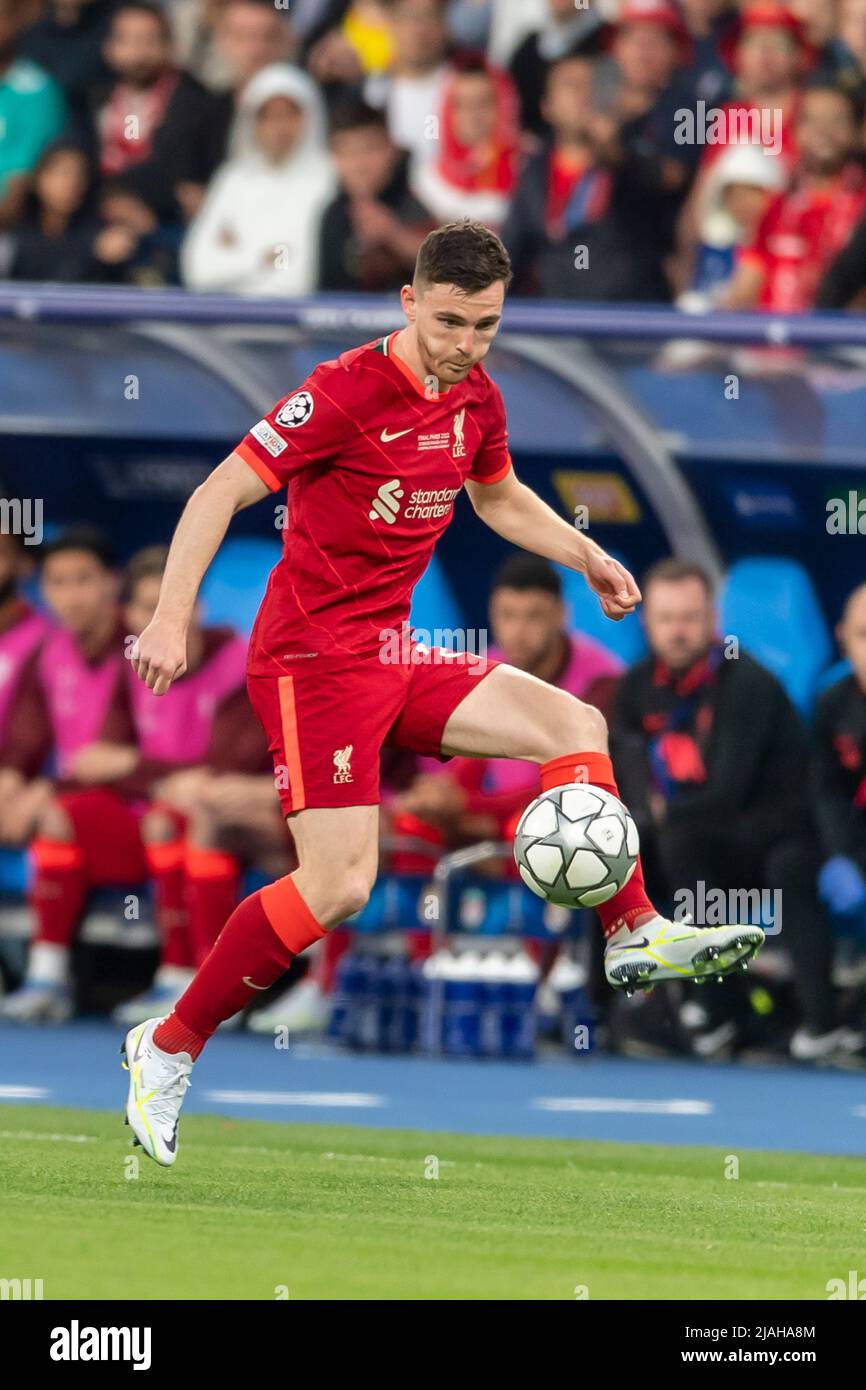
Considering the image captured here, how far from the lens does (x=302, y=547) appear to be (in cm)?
662

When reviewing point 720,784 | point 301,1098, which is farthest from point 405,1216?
point 720,784

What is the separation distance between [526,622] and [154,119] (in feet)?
12.4

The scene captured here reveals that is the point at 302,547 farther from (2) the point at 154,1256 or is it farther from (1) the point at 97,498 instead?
(1) the point at 97,498

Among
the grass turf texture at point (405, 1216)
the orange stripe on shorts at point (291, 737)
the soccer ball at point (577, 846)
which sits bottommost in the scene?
the grass turf texture at point (405, 1216)

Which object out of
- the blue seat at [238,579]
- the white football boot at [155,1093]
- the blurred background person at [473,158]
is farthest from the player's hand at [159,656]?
the blurred background person at [473,158]

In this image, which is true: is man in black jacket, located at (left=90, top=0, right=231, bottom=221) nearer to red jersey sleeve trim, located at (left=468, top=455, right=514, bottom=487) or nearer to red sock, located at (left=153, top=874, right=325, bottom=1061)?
red jersey sleeve trim, located at (left=468, top=455, right=514, bottom=487)

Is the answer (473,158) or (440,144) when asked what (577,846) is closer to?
(473,158)

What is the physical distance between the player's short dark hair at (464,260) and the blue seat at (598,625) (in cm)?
525

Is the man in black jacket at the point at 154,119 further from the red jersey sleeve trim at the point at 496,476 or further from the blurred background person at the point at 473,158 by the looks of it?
the red jersey sleeve trim at the point at 496,476

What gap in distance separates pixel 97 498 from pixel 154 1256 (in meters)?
6.97

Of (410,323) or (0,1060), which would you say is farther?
(0,1060)

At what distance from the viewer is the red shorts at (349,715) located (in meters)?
6.54

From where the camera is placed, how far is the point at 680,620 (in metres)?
10.5
